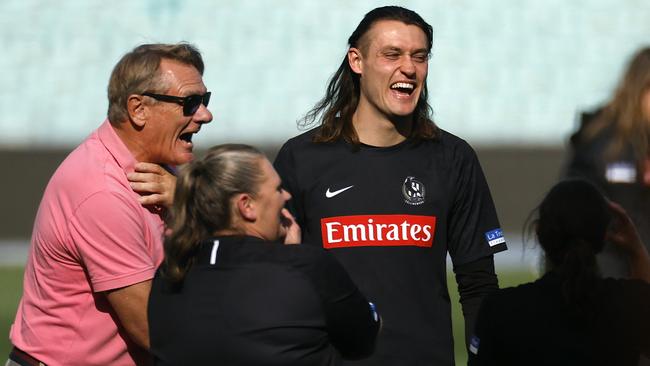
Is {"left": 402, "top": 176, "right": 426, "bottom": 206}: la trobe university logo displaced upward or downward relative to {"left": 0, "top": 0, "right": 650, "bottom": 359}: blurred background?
upward

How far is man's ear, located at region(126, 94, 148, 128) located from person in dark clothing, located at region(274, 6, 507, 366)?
0.56m

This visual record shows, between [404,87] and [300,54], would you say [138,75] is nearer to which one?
[404,87]

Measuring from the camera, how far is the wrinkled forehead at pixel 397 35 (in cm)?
383

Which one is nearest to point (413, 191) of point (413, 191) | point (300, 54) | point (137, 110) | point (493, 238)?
point (413, 191)

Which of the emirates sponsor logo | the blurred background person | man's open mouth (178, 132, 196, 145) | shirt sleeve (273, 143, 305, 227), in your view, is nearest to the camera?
man's open mouth (178, 132, 196, 145)

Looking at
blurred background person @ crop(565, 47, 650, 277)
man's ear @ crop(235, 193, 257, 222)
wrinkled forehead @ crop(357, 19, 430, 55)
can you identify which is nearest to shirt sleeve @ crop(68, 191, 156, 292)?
man's ear @ crop(235, 193, 257, 222)

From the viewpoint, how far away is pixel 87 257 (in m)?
3.28

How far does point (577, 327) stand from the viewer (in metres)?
3.05

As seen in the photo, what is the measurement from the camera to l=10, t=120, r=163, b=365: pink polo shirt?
3277 mm

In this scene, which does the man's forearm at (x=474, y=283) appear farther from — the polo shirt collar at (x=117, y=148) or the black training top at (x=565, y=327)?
the polo shirt collar at (x=117, y=148)

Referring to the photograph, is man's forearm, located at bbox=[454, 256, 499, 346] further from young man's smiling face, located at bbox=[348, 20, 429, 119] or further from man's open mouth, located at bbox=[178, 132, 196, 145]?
man's open mouth, located at bbox=[178, 132, 196, 145]

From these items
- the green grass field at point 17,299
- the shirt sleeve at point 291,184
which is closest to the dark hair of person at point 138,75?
the shirt sleeve at point 291,184

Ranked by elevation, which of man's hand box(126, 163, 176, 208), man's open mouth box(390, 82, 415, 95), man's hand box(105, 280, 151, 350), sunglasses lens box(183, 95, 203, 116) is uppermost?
sunglasses lens box(183, 95, 203, 116)

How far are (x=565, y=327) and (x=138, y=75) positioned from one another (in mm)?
1411
